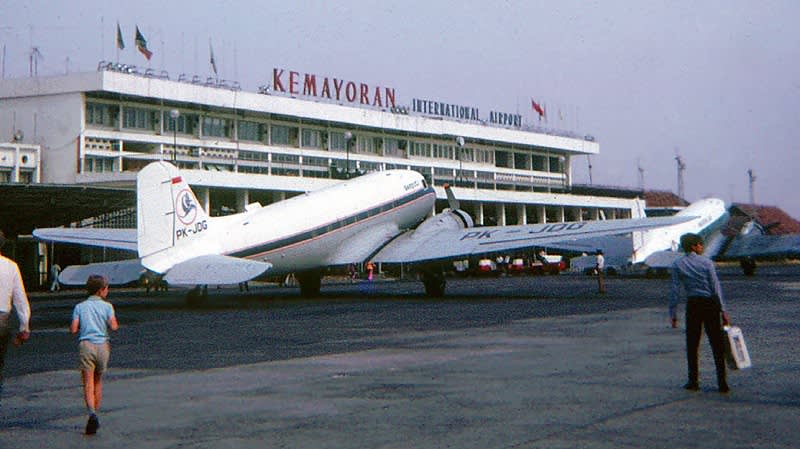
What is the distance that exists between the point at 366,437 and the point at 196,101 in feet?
248

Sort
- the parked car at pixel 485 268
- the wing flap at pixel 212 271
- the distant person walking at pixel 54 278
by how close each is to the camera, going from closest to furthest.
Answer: the wing flap at pixel 212 271, the distant person walking at pixel 54 278, the parked car at pixel 485 268

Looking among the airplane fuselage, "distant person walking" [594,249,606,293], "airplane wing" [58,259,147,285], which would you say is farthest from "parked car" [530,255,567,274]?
"airplane wing" [58,259,147,285]

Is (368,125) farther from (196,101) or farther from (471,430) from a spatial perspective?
(471,430)

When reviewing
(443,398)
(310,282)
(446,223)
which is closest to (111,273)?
(310,282)

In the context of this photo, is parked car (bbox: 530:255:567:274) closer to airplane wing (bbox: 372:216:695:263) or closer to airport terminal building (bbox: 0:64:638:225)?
airport terminal building (bbox: 0:64:638:225)

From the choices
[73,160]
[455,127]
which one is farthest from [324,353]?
[455,127]

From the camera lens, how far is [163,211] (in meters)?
30.6

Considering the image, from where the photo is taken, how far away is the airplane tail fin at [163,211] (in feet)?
100

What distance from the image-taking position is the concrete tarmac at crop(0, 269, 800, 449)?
9500mm

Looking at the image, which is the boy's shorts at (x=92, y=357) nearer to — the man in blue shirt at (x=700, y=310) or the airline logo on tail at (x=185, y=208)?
the man in blue shirt at (x=700, y=310)

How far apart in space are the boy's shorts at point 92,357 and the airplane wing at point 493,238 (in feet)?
80.6

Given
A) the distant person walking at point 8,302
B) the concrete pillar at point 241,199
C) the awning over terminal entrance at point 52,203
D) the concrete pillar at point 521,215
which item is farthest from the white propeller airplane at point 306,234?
the concrete pillar at point 521,215

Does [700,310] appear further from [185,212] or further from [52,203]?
[52,203]

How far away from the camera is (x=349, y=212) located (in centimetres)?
3812
